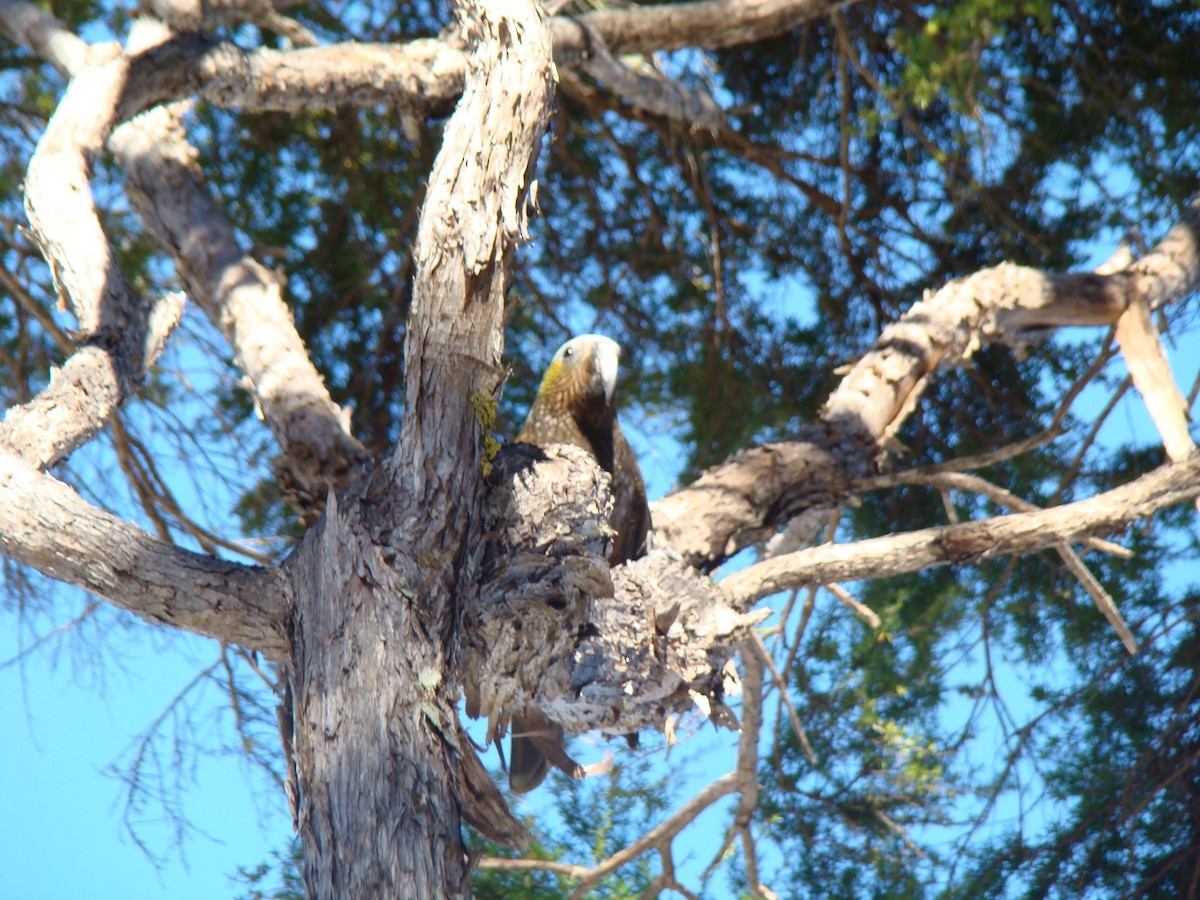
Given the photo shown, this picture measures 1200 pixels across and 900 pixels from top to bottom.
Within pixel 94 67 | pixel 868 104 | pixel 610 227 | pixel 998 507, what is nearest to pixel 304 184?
pixel 610 227

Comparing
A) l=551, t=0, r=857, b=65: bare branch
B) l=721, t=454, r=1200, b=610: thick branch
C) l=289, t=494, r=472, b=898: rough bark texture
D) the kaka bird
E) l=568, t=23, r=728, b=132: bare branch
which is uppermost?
l=551, t=0, r=857, b=65: bare branch

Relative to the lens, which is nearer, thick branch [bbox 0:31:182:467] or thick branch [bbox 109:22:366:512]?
thick branch [bbox 0:31:182:467]

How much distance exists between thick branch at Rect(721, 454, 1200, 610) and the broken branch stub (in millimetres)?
241

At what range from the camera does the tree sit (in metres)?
1.85

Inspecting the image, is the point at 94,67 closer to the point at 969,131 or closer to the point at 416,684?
the point at 416,684

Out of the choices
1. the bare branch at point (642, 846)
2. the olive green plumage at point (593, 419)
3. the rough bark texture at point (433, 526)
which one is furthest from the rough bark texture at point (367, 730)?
the bare branch at point (642, 846)

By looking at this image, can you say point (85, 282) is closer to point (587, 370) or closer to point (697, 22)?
point (587, 370)

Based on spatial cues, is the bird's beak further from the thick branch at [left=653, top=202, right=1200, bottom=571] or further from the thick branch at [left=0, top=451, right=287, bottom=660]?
the thick branch at [left=0, top=451, right=287, bottom=660]

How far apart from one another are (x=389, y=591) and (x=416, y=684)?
174 millimetres

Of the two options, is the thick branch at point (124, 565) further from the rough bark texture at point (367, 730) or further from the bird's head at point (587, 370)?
the bird's head at point (587, 370)

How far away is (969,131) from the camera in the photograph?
3553 mm

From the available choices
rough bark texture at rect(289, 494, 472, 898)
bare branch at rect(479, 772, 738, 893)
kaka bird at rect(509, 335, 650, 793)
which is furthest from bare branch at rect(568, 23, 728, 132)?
bare branch at rect(479, 772, 738, 893)

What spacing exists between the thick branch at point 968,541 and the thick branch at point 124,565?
1.08 metres

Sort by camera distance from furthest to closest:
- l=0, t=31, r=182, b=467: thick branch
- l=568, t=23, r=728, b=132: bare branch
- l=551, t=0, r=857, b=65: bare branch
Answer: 1. l=551, t=0, r=857, b=65: bare branch
2. l=568, t=23, r=728, b=132: bare branch
3. l=0, t=31, r=182, b=467: thick branch
